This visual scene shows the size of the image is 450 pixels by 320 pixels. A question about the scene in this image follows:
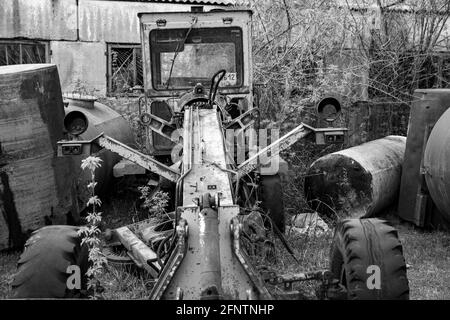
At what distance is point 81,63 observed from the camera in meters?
12.2

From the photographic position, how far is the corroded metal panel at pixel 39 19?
1159 centimetres

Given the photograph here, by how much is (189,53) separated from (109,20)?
5916 millimetres

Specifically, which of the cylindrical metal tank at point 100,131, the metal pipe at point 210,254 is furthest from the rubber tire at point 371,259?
the cylindrical metal tank at point 100,131

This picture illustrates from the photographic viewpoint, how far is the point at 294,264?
18.0 ft

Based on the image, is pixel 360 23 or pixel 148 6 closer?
pixel 360 23

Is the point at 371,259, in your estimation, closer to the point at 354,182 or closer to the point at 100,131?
the point at 354,182

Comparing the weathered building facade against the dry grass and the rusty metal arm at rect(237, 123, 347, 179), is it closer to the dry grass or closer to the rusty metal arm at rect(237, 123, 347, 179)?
the dry grass

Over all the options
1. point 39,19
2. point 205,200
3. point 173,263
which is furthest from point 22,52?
point 173,263

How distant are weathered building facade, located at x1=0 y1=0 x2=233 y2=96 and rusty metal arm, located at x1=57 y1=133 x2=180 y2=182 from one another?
22.3 ft

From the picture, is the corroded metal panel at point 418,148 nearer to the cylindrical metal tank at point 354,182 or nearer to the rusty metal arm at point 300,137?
the cylindrical metal tank at point 354,182

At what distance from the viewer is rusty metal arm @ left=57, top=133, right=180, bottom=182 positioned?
4875 millimetres
